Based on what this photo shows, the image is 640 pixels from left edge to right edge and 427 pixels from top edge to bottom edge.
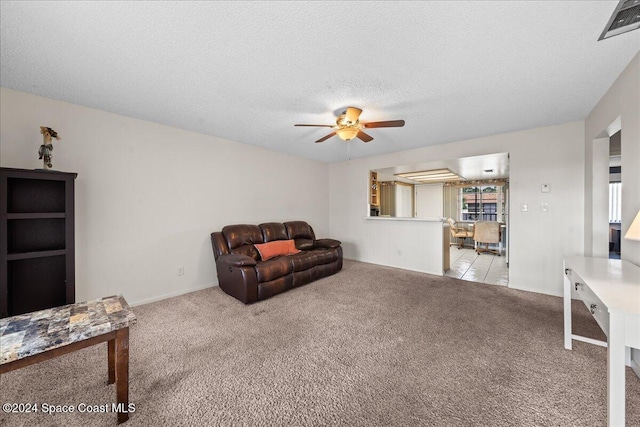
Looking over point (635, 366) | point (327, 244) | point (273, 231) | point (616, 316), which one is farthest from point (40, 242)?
point (635, 366)

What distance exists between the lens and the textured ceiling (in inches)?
55.4

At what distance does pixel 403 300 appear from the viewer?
123 inches

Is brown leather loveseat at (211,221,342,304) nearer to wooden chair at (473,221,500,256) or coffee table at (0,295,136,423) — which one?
coffee table at (0,295,136,423)

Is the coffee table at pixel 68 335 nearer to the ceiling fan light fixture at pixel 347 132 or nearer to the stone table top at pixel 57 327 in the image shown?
→ the stone table top at pixel 57 327

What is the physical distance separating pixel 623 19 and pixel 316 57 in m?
1.89

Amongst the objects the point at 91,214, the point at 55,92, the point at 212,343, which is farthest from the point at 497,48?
the point at 91,214

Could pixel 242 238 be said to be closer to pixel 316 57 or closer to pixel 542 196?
pixel 316 57

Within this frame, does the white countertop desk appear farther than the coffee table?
No

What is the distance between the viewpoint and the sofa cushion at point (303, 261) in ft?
11.6

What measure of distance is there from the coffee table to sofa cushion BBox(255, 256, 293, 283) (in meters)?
1.59

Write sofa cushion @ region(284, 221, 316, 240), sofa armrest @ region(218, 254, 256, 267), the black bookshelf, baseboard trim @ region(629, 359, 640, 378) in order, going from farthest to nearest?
sofa cushion @ region(284, 221, 316, 240) → sofa armrest @ region(218, 254, 256, 267) → the black bookshelf → baseboard trim @ region(629, 359, 640, 378)

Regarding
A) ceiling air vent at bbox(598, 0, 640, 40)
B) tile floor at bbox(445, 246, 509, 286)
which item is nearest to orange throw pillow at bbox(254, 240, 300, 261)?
tile floor at bbox(445, 246, 509, 286)

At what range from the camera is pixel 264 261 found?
3.54 metres

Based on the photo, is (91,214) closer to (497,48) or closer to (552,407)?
(497,48)
